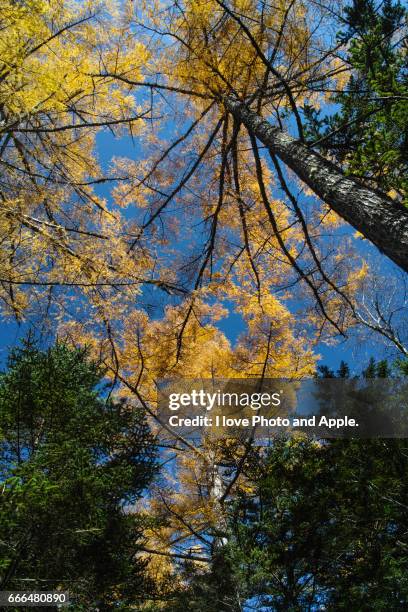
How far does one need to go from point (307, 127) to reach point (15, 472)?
366 centimetres

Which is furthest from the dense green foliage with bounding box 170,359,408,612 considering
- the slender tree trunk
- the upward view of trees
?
the slender tree trunk

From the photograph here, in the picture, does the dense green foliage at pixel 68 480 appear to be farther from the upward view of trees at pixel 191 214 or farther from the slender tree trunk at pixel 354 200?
the slender tree trunk at pixel 354 200

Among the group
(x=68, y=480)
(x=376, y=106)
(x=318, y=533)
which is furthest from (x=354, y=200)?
(x=68, y=480)

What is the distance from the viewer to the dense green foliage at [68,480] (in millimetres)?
2729

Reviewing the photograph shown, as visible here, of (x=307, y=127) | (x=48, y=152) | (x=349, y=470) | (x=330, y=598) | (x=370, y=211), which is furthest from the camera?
(x=48, y=152)

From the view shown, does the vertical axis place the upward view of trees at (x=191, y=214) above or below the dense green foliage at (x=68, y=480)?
above

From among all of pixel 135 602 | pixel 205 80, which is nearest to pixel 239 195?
pixel 205 80

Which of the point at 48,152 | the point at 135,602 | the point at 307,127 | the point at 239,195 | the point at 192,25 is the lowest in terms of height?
the point at 135,602

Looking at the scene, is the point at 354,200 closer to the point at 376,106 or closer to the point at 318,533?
the point at 376,106

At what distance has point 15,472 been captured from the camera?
2.77m

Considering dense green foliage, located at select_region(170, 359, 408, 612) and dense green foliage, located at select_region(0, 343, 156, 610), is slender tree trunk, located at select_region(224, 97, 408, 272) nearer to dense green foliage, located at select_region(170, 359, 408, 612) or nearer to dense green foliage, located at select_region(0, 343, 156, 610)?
dense green foliage, located at select_region(170, 359, 408, 612)

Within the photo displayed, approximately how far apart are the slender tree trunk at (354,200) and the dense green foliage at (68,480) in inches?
98.6

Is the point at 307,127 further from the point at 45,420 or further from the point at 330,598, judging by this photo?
the point at 330,598

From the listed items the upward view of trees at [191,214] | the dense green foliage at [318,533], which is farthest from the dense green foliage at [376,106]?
the dense green foliage at [318,533]
